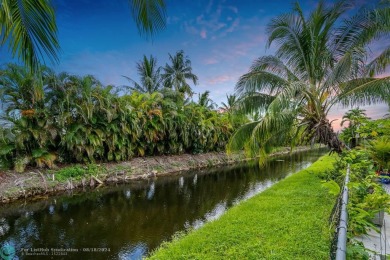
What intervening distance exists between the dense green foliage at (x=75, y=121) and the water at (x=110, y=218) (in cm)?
285

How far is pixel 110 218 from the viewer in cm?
723

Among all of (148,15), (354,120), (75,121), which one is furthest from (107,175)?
(148,15)

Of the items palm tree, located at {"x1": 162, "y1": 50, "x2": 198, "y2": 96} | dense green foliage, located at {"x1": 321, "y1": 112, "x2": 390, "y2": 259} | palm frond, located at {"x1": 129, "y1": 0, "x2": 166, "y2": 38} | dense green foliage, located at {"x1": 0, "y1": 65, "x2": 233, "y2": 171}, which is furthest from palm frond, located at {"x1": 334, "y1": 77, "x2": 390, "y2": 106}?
palm tree, located at {"x1": 162, "y1": 50, "x2": 198, "y2": 96}

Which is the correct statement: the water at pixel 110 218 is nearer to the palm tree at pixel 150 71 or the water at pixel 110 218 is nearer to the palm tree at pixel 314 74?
the palm tree at pixel 314 74

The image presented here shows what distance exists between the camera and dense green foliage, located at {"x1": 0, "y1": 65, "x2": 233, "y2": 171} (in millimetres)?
10297

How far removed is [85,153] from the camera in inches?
503

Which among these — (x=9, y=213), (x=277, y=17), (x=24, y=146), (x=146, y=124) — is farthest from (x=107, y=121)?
(x=277, y=17)

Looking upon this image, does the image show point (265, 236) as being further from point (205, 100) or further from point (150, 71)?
point (150, 71)

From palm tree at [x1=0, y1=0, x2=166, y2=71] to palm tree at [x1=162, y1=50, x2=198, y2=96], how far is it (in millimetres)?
25292

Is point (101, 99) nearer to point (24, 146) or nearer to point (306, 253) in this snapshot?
point (24, 146)

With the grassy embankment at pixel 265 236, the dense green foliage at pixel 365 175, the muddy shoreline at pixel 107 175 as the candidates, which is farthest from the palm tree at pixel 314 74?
the muddy shoreline at pixel 107 175

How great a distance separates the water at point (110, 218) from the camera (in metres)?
5.26

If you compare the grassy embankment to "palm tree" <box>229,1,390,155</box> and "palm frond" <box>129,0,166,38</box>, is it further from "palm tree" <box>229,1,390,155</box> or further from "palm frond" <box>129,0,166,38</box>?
"palm frond" <box>129,0,166,38</box>

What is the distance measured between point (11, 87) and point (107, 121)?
4408 millimetres
